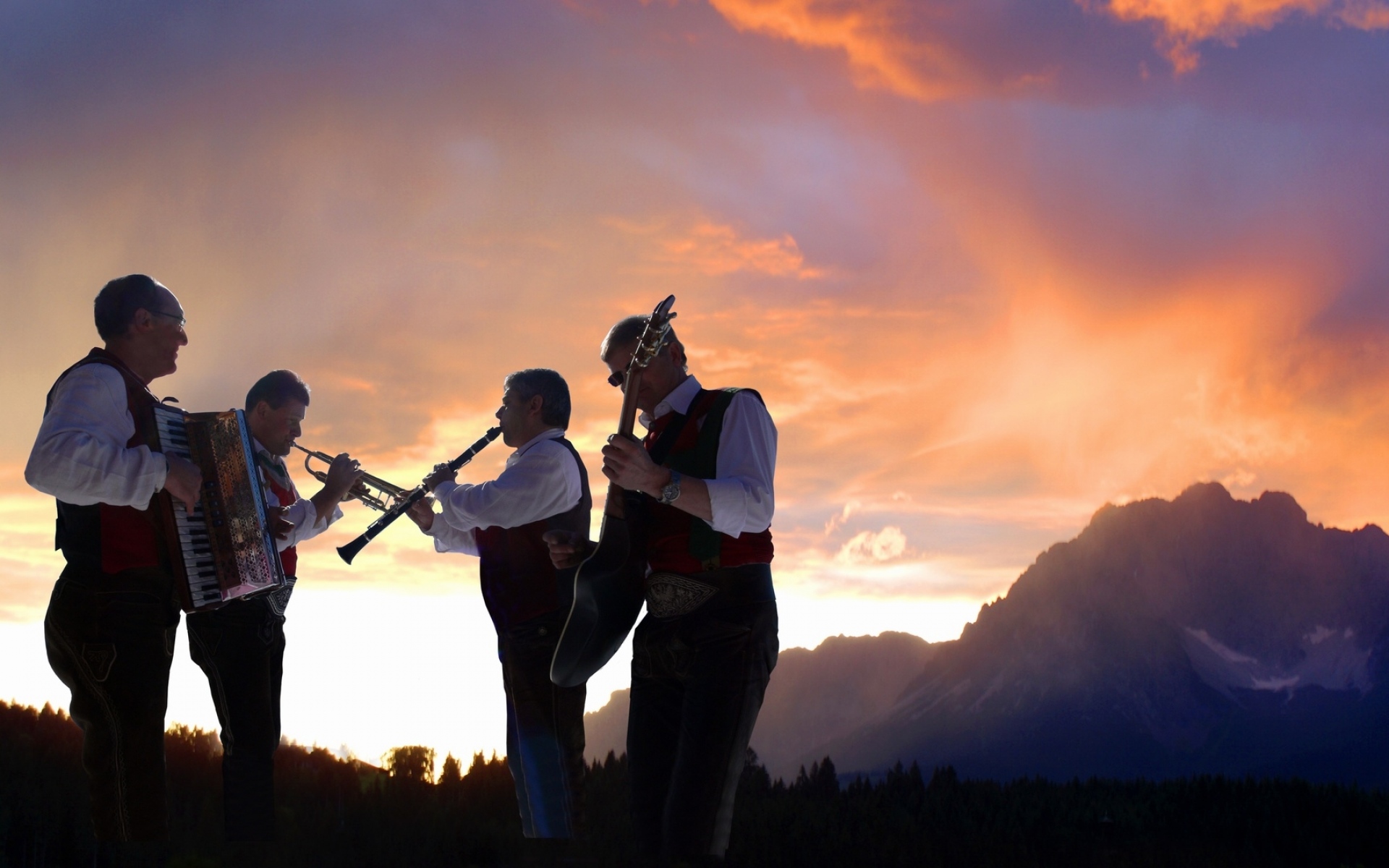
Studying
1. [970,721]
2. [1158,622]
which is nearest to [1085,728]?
[970,721]

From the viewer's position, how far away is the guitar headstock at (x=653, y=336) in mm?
5496

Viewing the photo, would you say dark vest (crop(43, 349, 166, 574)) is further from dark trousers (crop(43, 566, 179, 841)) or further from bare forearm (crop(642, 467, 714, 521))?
bare forearm (crop(642, 467, 714, 521))

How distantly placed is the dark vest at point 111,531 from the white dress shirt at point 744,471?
3208 mm

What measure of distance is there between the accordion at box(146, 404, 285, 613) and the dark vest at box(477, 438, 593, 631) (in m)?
1.37

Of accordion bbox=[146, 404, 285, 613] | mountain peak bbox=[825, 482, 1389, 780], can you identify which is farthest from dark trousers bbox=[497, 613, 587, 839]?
mountain peak bbox=[825, 482, 1389, 780]

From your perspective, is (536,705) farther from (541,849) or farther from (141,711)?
(141,711)

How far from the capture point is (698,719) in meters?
5.19

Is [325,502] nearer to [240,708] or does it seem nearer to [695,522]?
[240,708]

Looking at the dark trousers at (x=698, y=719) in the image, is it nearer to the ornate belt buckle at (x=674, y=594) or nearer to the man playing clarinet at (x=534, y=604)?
the ornate belt buckle at (x=674, y=594)


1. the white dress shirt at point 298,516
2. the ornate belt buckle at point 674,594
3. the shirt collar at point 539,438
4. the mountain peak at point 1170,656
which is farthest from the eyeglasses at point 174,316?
the mountain peak at point 1170,656

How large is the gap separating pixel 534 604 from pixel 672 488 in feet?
9.01

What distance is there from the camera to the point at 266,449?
812 cm

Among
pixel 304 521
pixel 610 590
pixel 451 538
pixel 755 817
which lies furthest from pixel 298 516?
pixel 755 817

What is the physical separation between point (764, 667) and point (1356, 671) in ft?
583
